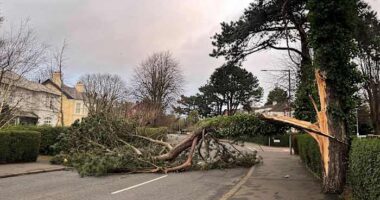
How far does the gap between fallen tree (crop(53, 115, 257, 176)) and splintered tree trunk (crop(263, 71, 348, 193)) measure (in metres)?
4.83

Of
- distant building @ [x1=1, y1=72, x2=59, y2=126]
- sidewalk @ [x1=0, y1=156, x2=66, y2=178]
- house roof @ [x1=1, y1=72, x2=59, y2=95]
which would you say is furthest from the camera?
distant building @ [x1=1, y1=72, x2=59, y2=126]

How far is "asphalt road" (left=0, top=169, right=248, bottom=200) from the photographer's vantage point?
12516 millimetres

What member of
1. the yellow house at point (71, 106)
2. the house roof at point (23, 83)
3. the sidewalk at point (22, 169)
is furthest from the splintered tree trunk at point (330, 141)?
→ the yellow house at point (71, 106)

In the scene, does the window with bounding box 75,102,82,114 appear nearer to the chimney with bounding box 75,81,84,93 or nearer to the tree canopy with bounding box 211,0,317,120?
the chimney with bounding box 75,81,84,93

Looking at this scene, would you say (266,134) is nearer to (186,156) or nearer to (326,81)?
(326,81)

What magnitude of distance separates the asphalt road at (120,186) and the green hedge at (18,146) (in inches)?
147

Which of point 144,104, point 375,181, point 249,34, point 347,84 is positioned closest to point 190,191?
point 347,84

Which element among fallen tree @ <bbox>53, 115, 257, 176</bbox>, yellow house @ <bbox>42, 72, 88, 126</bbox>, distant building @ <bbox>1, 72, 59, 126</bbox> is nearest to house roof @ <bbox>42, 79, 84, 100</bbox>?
yellow house @ <bbox>42, 72, 88, 126</bbox>

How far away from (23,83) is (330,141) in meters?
39.7

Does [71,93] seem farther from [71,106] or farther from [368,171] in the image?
[368,171]

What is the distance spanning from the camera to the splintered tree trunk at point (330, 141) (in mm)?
12406

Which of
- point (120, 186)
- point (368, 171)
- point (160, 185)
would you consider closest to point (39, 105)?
point (120, 186)

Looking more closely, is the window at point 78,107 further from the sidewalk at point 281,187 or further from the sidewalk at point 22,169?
the sidewalk at point 281,187

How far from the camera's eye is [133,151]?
67.6 feet
